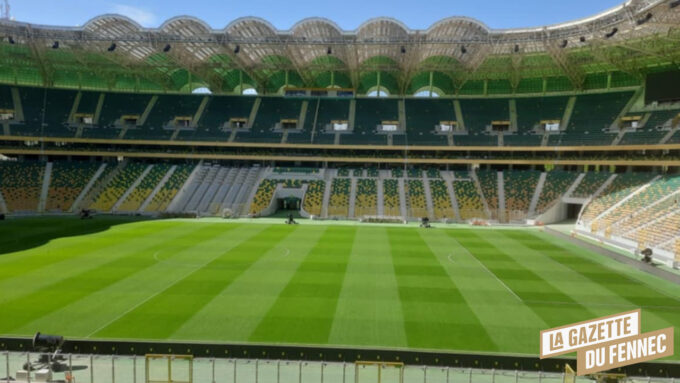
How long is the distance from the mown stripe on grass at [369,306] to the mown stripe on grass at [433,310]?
44 centimetres

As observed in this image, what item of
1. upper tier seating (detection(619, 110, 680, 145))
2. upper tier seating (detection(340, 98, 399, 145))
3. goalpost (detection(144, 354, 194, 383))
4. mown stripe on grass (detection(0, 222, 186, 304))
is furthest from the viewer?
→ upper tier seating (detection(340, 98, 399, 145))

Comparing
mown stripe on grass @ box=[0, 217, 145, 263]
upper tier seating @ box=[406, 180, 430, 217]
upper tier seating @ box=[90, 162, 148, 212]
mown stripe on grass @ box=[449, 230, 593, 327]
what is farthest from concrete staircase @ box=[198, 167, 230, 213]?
mown stripe on grass @ box=[449, 230, 593, 327]

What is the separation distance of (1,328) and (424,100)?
187ft

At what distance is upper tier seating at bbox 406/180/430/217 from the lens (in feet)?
156

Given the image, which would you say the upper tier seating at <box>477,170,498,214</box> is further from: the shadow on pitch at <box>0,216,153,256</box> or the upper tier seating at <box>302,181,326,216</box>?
the shadow on pitch at <box>0,216,153,256</box>

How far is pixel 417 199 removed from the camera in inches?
1946

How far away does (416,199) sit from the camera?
4944cm

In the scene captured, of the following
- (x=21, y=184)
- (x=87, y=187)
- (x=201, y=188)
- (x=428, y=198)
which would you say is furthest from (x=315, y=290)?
(x=21, y=184)

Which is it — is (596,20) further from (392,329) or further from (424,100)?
(392,329)

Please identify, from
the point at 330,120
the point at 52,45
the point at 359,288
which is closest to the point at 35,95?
the point at 52,45

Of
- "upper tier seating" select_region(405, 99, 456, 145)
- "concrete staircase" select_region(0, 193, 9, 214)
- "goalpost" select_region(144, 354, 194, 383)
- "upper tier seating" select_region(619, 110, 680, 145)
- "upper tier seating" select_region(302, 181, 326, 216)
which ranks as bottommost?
"goalpost" select_region(144, 354, 194, 383)

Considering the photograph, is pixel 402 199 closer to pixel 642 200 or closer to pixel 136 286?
pixel 642 200

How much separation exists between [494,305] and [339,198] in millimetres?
33071

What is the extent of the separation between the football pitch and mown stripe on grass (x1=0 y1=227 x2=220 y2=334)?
8cm
